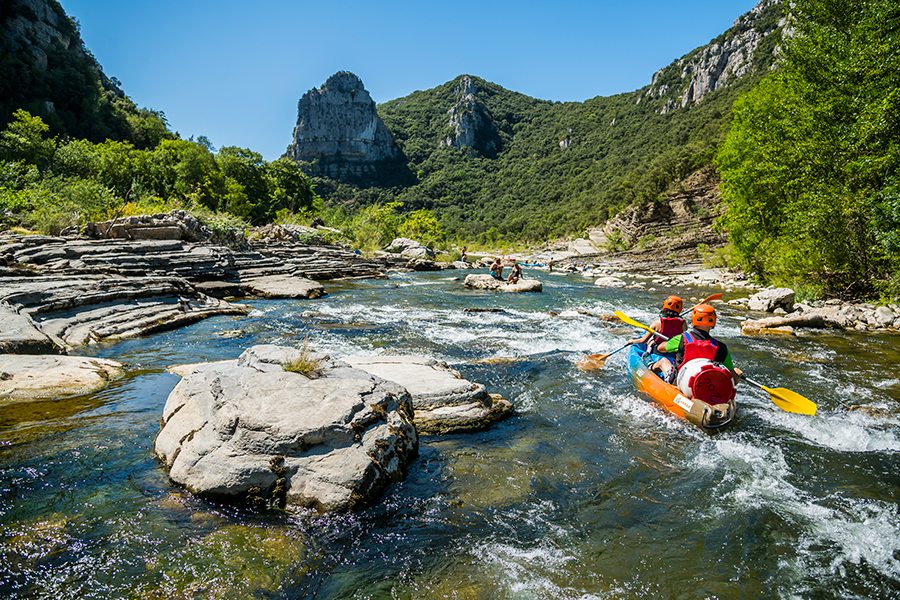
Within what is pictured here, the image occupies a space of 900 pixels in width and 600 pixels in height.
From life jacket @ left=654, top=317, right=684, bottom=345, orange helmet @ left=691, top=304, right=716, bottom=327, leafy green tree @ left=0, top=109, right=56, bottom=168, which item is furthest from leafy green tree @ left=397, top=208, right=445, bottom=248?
orange helmet @ left=691, top=304, right=716, bottom=327

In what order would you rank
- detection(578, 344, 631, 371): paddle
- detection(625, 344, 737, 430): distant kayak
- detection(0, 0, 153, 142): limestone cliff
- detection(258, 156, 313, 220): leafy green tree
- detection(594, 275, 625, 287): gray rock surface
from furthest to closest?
detection(258, 156, 313, 220): leafy green tree → detection(0, 0, 153, 142): limestone cliff → detection(594, 275, 625, 287): gray rock surface → detection(578, 344, 631, 371): paddle → detection(625, 344, 737, 430): distant kayak

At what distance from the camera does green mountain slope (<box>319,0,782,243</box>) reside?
265ft

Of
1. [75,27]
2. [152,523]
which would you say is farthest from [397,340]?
[75,27]

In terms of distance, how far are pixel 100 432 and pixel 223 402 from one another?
6.26 feet

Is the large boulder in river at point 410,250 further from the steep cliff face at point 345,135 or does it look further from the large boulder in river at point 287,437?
the steep cliff face at point 345,135

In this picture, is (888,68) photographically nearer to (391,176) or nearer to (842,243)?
(842,243)

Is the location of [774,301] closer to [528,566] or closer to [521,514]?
[521,514]

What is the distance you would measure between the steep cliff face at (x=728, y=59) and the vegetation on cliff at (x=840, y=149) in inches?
3254

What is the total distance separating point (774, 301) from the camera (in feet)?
52.5

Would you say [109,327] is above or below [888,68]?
below

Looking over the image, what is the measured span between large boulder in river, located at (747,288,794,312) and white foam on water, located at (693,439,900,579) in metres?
13.1

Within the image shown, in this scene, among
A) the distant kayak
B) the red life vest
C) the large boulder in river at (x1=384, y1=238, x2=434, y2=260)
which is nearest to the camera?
the distant kayak

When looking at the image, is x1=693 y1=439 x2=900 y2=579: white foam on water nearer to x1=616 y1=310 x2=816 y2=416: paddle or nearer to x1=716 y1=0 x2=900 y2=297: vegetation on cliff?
x1=616 y1=310 x2=816 y2=416: paddle

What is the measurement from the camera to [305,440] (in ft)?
13.5
